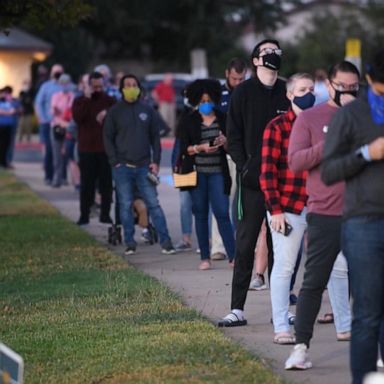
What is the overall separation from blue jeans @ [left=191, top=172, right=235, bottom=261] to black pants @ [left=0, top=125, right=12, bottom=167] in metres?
14.5

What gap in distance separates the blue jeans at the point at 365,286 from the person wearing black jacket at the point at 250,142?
2.88m

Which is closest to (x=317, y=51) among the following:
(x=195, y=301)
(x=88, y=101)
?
(x=88, y=101)

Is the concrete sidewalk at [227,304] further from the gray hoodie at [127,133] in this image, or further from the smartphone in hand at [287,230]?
the gray hoodie at [127,133]

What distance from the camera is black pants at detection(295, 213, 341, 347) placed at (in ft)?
26.2

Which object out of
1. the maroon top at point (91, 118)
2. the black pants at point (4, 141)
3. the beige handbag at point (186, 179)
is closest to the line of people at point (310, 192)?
the beige handbag at point (186, 179)

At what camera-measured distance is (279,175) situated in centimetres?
916

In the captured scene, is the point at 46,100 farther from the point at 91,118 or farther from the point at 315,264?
the point at 315,264

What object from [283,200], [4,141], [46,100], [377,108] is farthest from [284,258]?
[4,141]

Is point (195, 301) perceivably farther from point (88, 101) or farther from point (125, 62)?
point (125, 62)

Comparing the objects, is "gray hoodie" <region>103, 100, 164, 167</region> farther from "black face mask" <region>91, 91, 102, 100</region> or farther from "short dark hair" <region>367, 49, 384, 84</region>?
"short dark hair" <region>367, 49, 384, 84</region>

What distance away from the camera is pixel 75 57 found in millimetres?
57750

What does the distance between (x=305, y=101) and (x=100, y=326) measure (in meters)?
2.24

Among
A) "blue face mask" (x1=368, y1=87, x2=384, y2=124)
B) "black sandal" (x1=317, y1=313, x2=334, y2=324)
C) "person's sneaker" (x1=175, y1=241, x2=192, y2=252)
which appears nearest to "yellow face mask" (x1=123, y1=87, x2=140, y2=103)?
"person's sneaker" (x1=175, y1=241, x2=192, y2=252)

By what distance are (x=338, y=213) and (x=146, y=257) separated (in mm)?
6372
